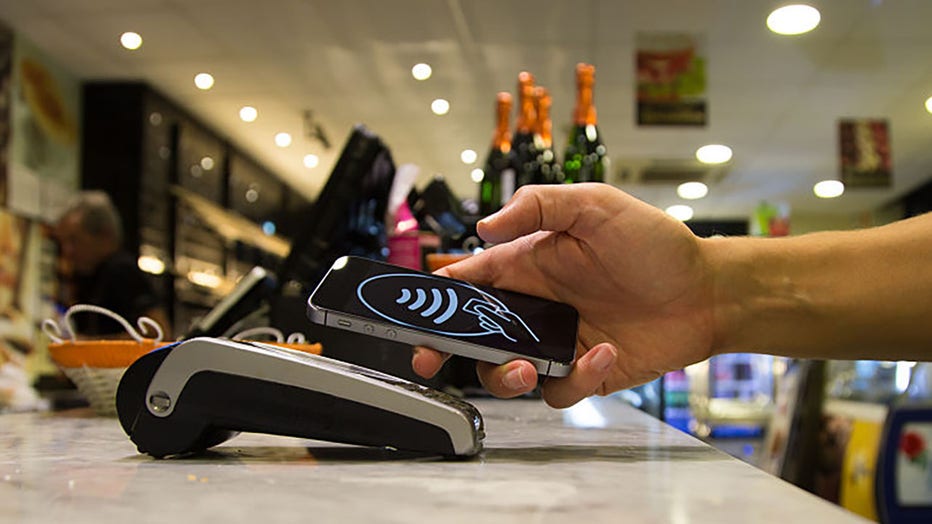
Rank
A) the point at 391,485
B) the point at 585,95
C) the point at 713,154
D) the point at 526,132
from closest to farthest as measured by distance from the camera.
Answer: the point at 391,485 < the point at 585,95 < the point at 526,132 < the point at 713,154

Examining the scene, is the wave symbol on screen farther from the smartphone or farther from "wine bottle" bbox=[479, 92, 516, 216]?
"wine bottle" bbox=[479, 92, 516, 216]

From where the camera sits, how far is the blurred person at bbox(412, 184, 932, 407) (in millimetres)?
803

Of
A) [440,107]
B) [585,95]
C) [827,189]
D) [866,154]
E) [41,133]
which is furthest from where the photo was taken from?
[827,189]

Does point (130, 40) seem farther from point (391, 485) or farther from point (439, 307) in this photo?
point (391, 485)

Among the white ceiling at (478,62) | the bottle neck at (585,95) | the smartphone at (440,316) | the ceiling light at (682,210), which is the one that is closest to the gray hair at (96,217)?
the white ceiling at (478,62)

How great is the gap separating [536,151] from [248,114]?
3.70 m

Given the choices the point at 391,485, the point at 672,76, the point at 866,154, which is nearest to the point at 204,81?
the point at 672,76

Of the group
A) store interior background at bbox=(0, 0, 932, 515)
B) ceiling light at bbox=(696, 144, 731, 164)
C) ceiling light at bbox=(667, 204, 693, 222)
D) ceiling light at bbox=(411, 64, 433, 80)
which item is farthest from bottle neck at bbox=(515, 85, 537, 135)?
ceiling light at bbox=(667, 204, 693, 222)

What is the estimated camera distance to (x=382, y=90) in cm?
509

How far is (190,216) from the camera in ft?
18.5

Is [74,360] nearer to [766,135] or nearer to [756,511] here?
[756,511]

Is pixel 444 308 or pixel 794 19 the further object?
pixel 794 19

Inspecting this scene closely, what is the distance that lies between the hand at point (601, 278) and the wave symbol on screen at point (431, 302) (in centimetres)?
4

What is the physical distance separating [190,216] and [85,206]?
242 centimetres
